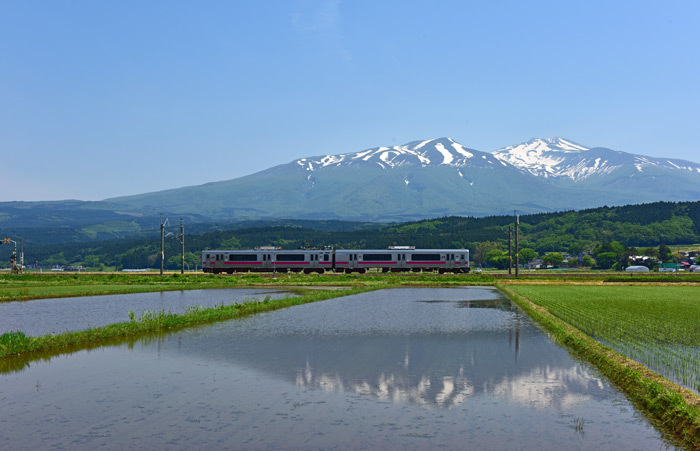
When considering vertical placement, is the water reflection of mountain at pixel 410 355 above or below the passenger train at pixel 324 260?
below

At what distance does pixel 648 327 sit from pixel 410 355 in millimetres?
12229

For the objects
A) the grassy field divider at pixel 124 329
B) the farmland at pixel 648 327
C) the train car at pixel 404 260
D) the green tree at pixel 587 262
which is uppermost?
the train car at pixel 404 260

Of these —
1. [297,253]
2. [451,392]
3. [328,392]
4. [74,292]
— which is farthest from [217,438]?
[297,253]

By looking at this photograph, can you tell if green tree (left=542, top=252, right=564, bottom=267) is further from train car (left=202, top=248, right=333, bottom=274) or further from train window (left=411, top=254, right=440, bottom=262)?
train car (left=202, top=248, right=333, bottom=274)

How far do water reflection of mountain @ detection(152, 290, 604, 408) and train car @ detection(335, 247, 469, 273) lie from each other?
195 feet

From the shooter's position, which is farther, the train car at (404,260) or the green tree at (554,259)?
the green tree at (554,259)

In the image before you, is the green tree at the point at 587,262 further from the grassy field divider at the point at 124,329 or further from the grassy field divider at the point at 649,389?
the grassy field divider at the point at 649,389

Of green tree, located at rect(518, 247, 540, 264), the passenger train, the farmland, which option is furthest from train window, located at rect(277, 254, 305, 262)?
green tree, located at rect(518, 247, 540, 264)

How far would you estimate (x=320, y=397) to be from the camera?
1416cm

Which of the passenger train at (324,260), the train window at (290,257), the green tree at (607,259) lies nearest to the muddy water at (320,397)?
the passenger train at (324,260)

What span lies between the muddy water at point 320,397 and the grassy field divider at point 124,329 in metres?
1.87

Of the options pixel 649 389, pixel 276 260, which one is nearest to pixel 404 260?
pixel 276 260

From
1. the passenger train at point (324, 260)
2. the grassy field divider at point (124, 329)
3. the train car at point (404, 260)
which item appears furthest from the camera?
the passenger train at point (324, 260)

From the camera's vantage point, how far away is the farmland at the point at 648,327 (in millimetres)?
17500
